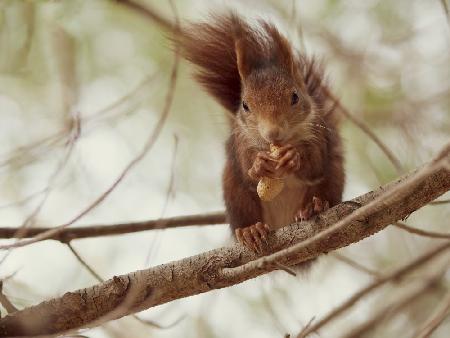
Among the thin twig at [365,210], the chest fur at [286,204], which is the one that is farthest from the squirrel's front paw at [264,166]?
the thin twig at [365,210]

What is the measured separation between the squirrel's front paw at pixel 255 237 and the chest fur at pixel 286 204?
1.06 ft

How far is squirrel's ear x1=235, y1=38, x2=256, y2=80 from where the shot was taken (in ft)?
8.95

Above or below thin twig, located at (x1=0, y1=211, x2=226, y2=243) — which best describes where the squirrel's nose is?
below

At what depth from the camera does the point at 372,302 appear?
297 cm

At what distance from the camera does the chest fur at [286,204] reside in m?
2.60

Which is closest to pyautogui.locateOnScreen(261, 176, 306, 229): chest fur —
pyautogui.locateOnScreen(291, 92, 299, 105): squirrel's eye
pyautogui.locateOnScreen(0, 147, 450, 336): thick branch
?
pyautogui.locateOnScreen(291, 92, 299, 105): squirrel's eye

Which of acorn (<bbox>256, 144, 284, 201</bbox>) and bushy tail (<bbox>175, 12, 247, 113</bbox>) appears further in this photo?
bushy tail (<bbox>175, 12, 247, 113</bbox>)

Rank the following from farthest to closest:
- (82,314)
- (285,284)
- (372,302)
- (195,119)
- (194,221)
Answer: (195,119)
(285,284)
(372,302)
(194,221)
(82,314)

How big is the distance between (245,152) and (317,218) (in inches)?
28.3

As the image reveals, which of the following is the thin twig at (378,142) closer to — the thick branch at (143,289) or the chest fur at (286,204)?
the chest fur at (286,204)

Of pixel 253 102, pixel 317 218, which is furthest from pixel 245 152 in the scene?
pixel 317 218

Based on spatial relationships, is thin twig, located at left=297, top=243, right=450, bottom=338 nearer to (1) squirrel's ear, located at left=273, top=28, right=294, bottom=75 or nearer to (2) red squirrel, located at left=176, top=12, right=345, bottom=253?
(2) red squirrel, located at left=176, top=12, right=345, bottom=253

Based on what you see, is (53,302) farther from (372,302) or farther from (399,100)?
(399,100)

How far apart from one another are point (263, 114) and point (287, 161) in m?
0.25
